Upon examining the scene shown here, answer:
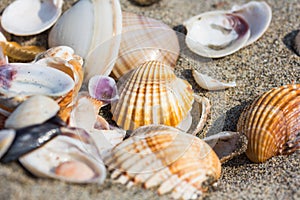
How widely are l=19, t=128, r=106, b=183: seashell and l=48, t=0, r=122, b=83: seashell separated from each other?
645 mm

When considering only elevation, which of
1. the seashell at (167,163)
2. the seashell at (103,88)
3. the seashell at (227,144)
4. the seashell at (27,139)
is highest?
the seashell at (27,139)

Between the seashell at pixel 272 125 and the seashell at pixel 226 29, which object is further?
the seashell at pixel 226 29

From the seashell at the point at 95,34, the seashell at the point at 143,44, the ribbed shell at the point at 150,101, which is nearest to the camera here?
the ribbed shell at the point at 150,101

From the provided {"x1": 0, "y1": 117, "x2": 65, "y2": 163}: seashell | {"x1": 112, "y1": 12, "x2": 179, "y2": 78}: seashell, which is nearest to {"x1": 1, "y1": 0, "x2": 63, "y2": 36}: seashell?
{"x1": 112, "y1": 12, "x2": 179, "y2": 78}: seashell

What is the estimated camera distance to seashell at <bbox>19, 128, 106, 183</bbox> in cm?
181

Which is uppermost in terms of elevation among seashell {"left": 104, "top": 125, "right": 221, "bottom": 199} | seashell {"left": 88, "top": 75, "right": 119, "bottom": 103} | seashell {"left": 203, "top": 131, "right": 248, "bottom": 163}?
seashell {"left": 88, "top": 75, "right": 119, "bottom": 103}

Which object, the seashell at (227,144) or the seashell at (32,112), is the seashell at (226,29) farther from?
the seashell at (32,112)

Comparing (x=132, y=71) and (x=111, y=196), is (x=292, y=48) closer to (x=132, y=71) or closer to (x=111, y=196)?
(x=132, y=71)

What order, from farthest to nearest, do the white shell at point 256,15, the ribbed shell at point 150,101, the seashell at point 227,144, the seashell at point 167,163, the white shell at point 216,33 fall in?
1. the white shell at point 256,15
2. the white shell at point 216,33
3. the ribbed shell at point 150,101
4. the seashell at point 227,144
5. the seashell at point 167,163

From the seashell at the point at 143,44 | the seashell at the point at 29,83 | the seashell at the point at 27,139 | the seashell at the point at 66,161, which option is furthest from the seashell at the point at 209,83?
the seashell at the point at 27,139

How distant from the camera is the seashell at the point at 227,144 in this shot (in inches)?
86.6

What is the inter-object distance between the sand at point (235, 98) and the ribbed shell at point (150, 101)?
0.22 m

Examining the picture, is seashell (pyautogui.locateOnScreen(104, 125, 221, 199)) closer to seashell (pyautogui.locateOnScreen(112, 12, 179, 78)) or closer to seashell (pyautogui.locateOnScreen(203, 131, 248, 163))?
seashell (pyautogui.locateOnScreen(203, 131, 248, 163))

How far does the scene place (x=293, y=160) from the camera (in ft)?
7.34
